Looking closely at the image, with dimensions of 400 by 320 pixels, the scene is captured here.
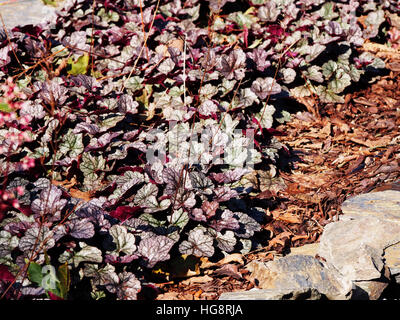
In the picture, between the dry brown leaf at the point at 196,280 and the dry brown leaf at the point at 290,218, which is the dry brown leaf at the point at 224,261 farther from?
the dry brown leaf at the point at 290,218

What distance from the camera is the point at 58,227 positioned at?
6.77 ft

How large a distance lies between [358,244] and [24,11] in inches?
157

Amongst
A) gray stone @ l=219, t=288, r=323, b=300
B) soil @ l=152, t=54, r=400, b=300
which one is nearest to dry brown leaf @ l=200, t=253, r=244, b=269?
soil @ l=152, t=54, r=400, b=300

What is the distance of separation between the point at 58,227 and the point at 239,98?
5.63 ft

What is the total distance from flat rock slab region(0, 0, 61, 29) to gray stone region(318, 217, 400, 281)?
3.34 metres

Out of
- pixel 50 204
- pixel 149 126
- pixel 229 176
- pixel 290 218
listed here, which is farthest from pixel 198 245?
pixel 149 126

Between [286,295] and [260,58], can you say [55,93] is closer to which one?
[260,58]

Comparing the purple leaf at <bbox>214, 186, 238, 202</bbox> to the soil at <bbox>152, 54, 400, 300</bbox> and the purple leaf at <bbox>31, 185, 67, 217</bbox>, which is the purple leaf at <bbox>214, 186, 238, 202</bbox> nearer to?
the soil at <bbox>152, 54, 400, 300</bbox>

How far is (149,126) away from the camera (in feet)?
10.2

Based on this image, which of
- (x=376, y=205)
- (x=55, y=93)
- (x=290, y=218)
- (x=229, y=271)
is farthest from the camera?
(x=55, y=93)

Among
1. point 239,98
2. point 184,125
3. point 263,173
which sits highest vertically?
point 239,98

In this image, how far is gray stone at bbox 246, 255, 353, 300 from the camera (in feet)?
6.46
